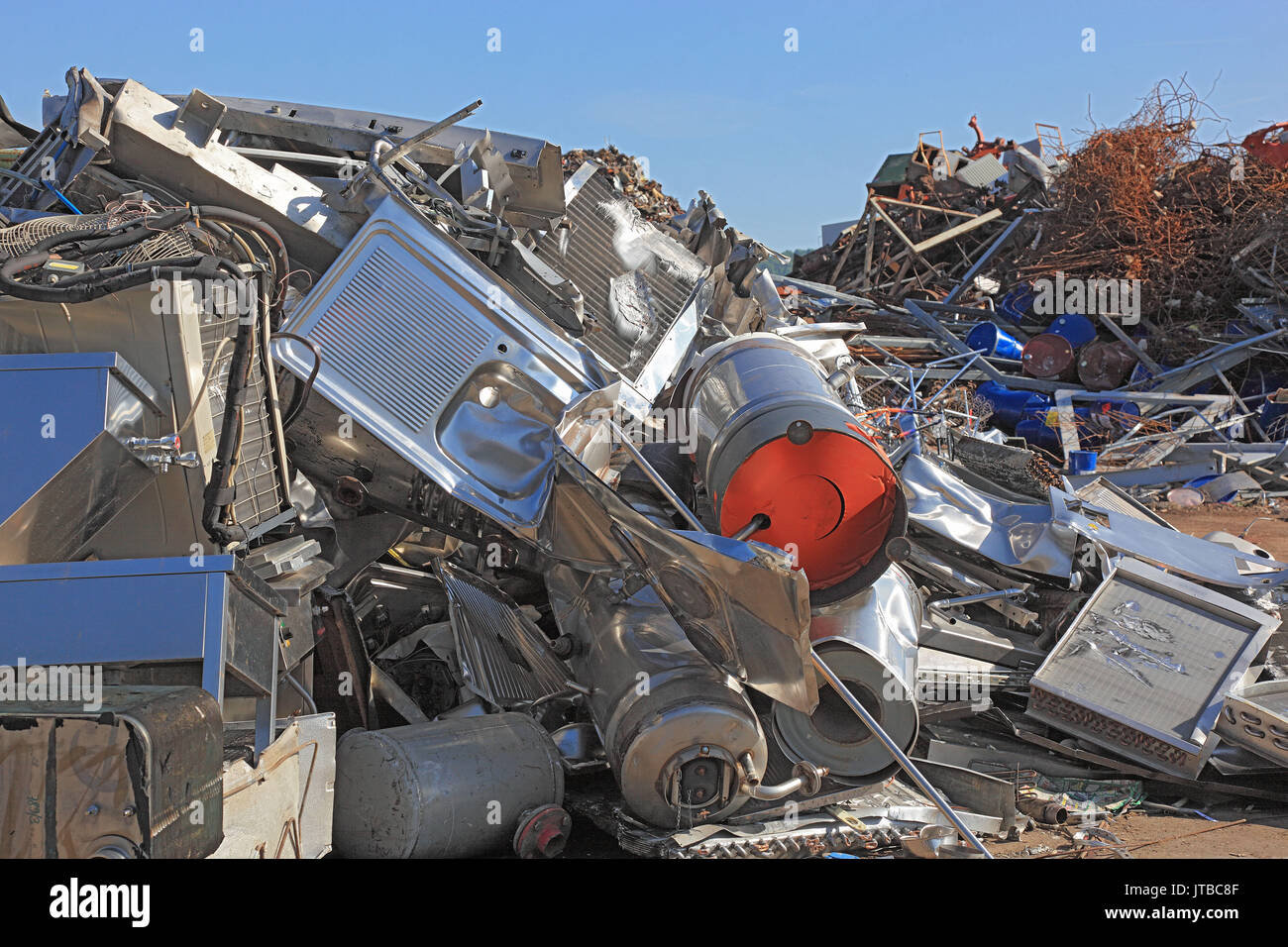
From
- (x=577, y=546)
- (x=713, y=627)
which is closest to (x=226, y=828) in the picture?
(x=713, y=627)

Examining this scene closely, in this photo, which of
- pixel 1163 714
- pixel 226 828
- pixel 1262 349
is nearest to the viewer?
pixel 226 828

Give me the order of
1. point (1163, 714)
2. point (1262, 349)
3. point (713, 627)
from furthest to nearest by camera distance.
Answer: point (1262, 349) < point (1163, 714) < point (713, 627)

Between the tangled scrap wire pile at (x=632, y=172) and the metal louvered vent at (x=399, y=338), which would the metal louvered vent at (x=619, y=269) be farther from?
the tangled scrap wire pile at (x=632, y=172)

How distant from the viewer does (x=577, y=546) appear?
3.81 m

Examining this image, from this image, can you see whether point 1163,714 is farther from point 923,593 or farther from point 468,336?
point 468,336

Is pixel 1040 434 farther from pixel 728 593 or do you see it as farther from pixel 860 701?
pixel 728 593

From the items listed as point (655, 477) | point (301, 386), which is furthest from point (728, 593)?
point (301, 386)

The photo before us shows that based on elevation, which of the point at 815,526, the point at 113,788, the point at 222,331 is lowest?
the point at 113,788

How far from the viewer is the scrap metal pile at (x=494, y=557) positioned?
2600mm

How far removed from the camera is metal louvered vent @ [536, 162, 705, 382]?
4594 mm

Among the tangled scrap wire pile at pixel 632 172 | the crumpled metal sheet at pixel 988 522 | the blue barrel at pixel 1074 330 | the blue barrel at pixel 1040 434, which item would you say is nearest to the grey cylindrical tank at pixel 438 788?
the crumpled metal sheet at pixel 988 522

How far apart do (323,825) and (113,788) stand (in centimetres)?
110

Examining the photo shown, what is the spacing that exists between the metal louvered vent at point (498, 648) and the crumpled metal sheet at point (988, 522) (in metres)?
1.92

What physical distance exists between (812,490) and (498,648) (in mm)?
1403
